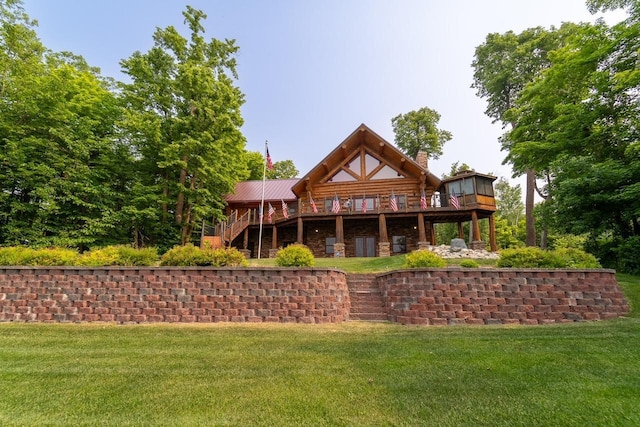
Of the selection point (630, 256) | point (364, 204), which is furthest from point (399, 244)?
point (630, 256)

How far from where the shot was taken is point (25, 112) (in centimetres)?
1498

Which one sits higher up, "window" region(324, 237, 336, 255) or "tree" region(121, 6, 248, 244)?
"tree" region(121, 6, 248, 244)

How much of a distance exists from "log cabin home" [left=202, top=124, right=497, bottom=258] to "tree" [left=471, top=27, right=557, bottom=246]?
459 cm

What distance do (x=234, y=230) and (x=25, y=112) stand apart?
12.4 m

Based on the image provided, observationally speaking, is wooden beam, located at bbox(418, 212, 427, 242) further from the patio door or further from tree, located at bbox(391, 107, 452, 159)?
tree, located at bbox(391, 107, 452, 159)

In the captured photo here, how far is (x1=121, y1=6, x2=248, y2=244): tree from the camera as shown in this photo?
1709 centimetres

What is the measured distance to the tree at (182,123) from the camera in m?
17.1

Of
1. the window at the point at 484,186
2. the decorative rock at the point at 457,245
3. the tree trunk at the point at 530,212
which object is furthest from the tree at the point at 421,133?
the decorative rock at the point at 457,245

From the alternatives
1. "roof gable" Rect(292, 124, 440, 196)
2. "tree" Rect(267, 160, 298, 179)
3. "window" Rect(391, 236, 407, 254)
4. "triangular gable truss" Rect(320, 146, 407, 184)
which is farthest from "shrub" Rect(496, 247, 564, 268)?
"tree" Rect(267, 160, 298, 179)

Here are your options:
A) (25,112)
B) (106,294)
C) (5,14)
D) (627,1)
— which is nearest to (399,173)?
(627,1)

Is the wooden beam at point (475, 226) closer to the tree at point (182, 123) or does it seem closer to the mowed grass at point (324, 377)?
the mowed grass at point (324, 377)

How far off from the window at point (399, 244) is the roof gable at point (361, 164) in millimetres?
4097

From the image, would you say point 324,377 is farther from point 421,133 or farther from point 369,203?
point 421,133

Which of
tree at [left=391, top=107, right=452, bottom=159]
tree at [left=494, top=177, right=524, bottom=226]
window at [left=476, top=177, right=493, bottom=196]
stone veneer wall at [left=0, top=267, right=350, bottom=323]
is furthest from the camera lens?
tree at [left=494, top=177, right=524, bottom=226]
